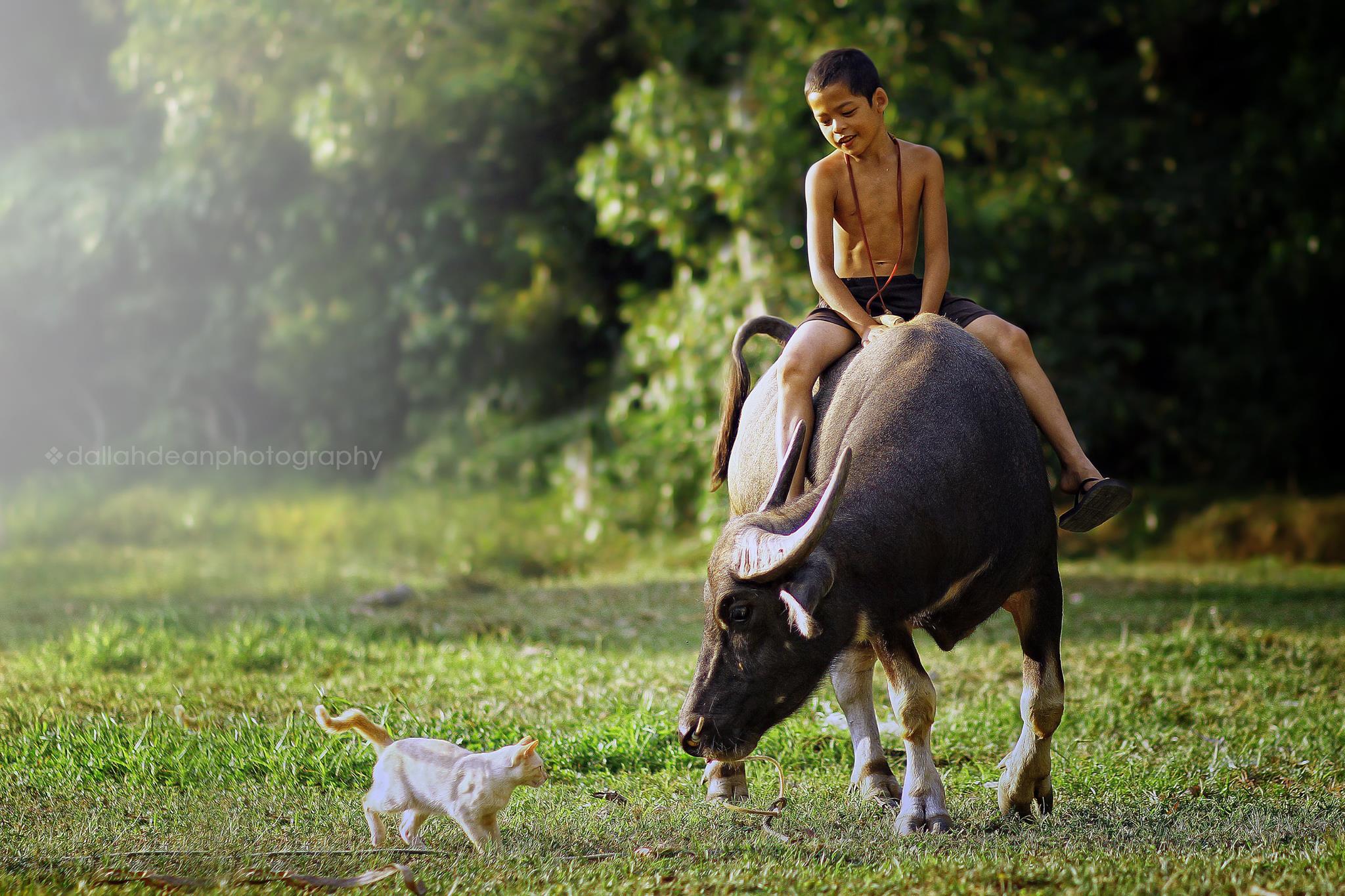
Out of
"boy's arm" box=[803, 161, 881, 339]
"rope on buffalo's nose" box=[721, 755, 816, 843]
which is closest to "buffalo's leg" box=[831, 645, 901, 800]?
"rope on buffalo's nose" box=[721, 755, 816, 843]

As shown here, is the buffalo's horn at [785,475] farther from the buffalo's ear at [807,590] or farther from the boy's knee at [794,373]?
the boy's knee at [794,373]

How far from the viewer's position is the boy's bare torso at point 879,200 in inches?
167

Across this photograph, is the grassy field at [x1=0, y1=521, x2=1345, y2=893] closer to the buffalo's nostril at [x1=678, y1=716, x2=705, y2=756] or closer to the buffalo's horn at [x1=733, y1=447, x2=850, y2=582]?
the buffalo's nostril at [x1=678, y1=716, x2=705, y2=756]

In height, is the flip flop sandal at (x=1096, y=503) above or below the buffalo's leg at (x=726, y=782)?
above

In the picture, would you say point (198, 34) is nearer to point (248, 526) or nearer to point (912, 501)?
point (248, 526)

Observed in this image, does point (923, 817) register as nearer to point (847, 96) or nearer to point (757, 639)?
point (757, 639)

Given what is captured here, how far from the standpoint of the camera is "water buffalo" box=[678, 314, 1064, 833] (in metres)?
3.27

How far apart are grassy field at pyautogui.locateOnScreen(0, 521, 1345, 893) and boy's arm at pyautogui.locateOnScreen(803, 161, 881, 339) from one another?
158 centimetres

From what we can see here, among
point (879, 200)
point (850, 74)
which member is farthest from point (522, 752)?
point (850, 74)

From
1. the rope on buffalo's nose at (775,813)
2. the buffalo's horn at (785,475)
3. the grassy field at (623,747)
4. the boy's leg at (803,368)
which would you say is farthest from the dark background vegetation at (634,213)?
the buffalo's horn at (785,475)

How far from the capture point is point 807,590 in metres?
3.18

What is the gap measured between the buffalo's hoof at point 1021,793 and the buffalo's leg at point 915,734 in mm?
287

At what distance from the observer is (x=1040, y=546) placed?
385 centimetres

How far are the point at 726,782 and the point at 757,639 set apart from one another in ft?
3.39
